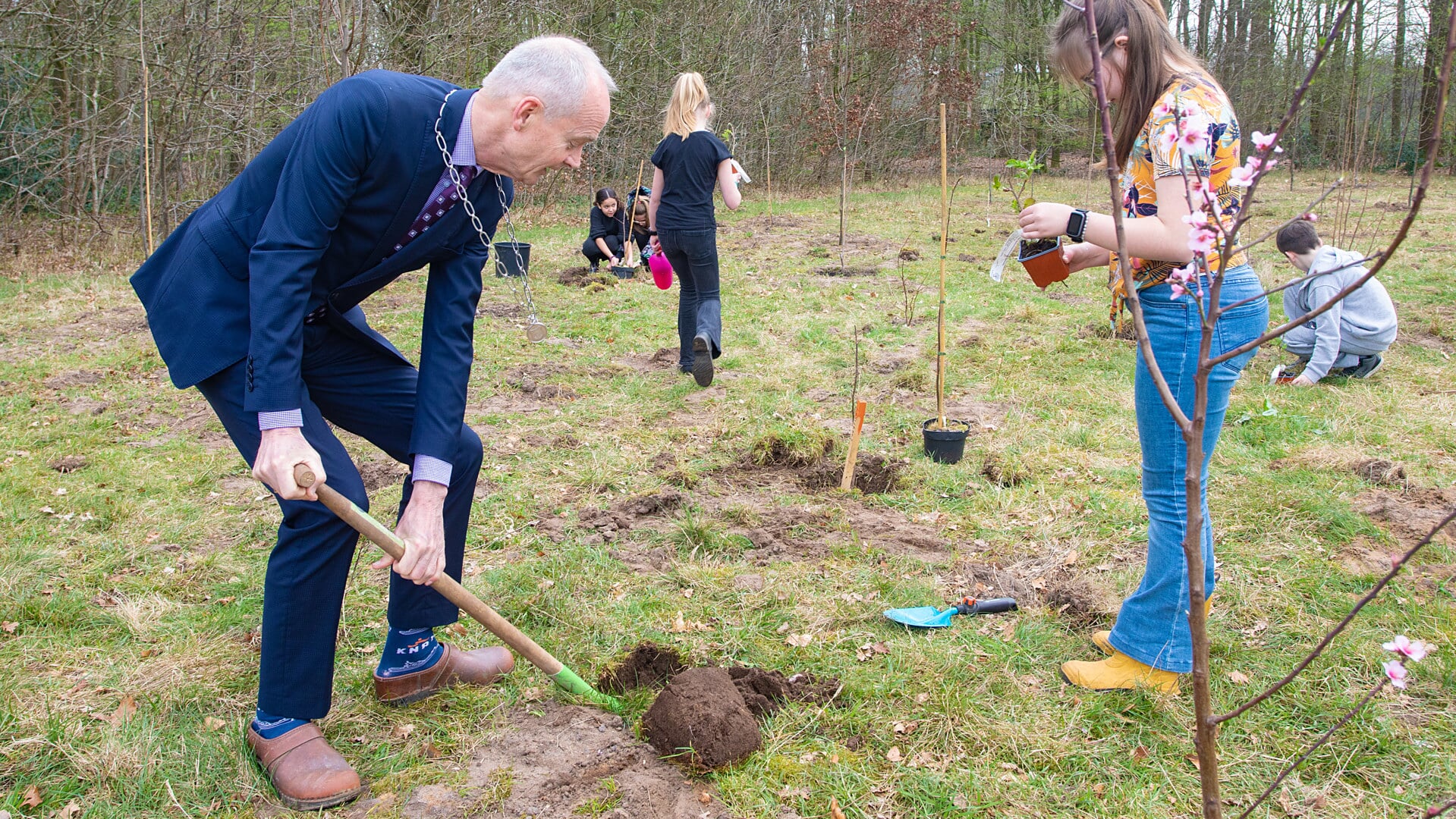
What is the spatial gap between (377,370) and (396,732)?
1.02 metres

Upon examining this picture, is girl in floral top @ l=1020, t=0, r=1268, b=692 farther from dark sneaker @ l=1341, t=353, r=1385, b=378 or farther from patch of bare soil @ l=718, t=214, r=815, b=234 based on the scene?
patch of bare soil @ l=718, t=214, r=815, b=234

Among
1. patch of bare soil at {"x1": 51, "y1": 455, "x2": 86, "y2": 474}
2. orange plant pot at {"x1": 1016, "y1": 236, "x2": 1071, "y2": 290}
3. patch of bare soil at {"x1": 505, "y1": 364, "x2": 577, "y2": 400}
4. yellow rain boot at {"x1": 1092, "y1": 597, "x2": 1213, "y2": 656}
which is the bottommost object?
yellow rain boot at {"x1": 1092, "y1": 597, "x2": 1213, "y2": 656}

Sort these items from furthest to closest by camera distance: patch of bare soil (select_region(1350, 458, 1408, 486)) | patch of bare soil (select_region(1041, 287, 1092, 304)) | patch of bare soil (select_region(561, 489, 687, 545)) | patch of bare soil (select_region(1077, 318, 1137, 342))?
1. patch of bare soil (select_region(1041, 287, 1092, 304))
2. patch of bare soil (select_region(1077, 318, 1137, 342))
3. patch of bare soil (select_region(1350, 458, 1408, 486))
4. patch of bare soil (select_region(561, 489, 687, 545))

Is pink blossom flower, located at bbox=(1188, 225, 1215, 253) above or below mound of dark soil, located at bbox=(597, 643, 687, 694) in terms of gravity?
above

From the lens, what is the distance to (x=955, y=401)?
5.81m

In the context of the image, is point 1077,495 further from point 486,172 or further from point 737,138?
point 737,138

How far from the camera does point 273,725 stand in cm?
237

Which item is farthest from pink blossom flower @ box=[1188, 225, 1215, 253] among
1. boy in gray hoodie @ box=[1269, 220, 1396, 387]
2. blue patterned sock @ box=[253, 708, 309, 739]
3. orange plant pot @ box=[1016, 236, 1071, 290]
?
boy in gray hoodie @ box=[1269, 220, 1396, 387]

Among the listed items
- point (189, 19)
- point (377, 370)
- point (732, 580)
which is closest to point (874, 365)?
point (732, 580)

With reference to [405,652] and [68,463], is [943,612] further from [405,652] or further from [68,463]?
[68,463]

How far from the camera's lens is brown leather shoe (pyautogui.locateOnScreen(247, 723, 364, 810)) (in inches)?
89.7

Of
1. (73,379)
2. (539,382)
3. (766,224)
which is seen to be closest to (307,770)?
(539,382)

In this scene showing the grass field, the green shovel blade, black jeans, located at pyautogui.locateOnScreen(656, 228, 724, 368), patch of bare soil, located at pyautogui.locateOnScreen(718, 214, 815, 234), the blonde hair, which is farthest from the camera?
patch of bare soil, located at pyautogui.locateOnScreen(718, 214, 815, 234)

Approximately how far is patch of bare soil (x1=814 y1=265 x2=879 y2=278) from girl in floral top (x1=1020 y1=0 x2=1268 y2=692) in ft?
26.2
